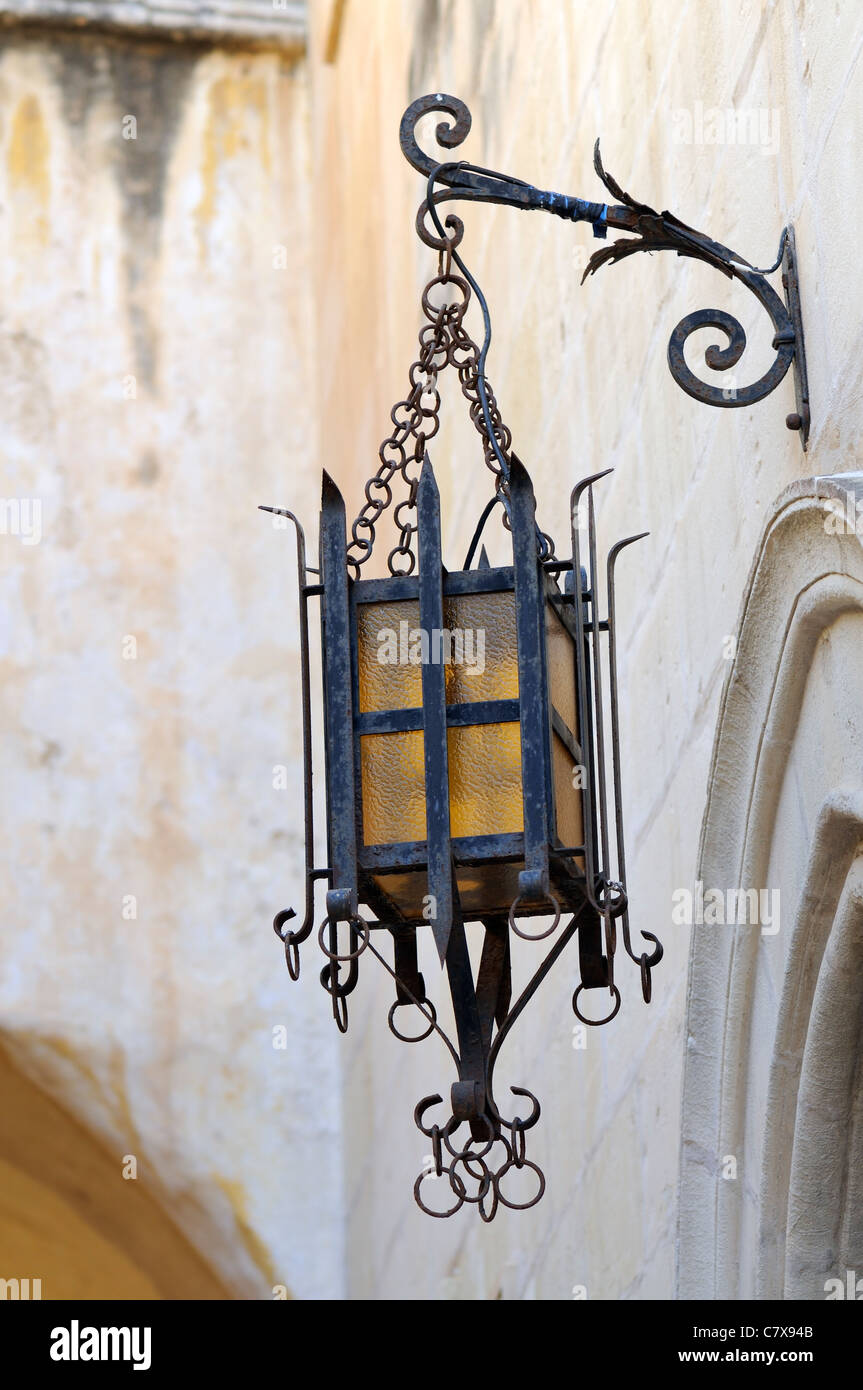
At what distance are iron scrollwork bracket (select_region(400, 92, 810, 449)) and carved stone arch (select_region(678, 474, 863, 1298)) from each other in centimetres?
16

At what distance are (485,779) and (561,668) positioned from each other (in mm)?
205

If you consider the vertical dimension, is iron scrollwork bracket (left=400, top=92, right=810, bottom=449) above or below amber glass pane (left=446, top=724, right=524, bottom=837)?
above

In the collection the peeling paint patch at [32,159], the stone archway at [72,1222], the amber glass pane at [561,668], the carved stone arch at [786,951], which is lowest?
the stone archway at [72,1222]

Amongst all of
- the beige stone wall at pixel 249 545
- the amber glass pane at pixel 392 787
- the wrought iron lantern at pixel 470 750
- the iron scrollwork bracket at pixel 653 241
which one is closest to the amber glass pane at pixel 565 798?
the wrought iron lantern at pixel 470 750

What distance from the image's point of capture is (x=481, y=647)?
212 centimetres

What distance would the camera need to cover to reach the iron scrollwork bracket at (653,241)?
88.4 inches

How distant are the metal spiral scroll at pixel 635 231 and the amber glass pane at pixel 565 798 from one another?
0.44 metres

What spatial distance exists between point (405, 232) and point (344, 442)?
945 millimetres

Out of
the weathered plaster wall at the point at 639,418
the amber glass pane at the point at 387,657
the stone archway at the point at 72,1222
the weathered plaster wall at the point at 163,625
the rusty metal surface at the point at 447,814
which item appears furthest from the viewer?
the stone archway at the point at 72,1222

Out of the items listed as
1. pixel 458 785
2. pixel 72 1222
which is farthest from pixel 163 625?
pixel 458 785

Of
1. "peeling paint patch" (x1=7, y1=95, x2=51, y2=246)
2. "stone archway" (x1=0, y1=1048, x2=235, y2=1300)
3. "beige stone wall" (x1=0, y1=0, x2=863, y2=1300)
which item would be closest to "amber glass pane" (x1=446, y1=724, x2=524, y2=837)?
"beige stone wall" (x1=0, y1=0, x2=863, y2=1300)

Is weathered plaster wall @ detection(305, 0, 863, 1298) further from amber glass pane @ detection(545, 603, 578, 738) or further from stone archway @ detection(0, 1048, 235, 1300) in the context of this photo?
stone archway @ detection(0, 1048, 235, 1300)

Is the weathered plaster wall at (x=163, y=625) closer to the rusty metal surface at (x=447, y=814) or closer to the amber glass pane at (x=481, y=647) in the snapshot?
the rusty metal surface at (x=447, y=814)

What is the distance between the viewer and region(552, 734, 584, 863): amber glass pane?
210cm
